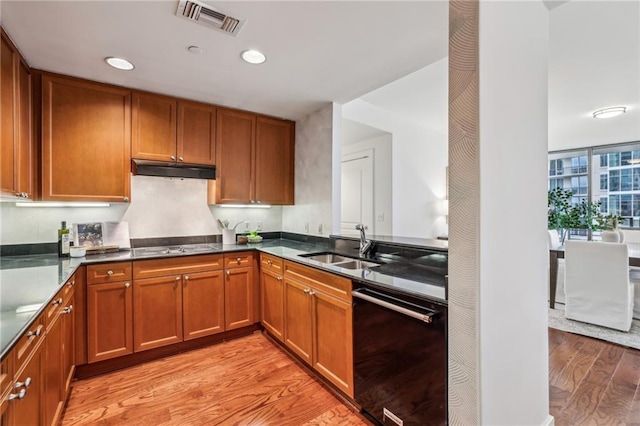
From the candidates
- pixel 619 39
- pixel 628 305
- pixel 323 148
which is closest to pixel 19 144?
pixel 323 148

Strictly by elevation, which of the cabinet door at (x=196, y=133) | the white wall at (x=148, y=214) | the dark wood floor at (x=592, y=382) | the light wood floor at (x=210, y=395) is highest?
the cabinet door at (x=196, y=133)

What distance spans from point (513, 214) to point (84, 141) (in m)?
3.11

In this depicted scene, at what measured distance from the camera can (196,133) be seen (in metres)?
2.98

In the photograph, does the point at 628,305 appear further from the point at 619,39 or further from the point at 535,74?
the point at 535,74

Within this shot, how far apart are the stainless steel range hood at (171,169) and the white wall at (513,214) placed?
2493 mm

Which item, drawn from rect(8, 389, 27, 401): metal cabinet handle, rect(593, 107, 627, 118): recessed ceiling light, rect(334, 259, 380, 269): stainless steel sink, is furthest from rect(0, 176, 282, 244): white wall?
rect(593, 107, 627, 118): recessed ceiling light

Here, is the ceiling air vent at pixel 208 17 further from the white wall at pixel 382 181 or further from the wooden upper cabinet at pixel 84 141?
the white wall at pixel 382 181

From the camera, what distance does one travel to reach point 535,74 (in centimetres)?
148

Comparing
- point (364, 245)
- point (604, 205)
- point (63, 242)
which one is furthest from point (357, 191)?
point (604, 205)

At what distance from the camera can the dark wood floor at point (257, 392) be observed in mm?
1831

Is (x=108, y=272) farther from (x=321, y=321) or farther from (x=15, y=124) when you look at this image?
(x=321, y=321)

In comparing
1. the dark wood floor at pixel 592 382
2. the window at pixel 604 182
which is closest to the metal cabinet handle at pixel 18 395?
the dark wood floor at pixel 592 382

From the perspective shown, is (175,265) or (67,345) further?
(175,265)

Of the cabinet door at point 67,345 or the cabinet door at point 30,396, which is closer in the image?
the cabinet door at point 30,396
